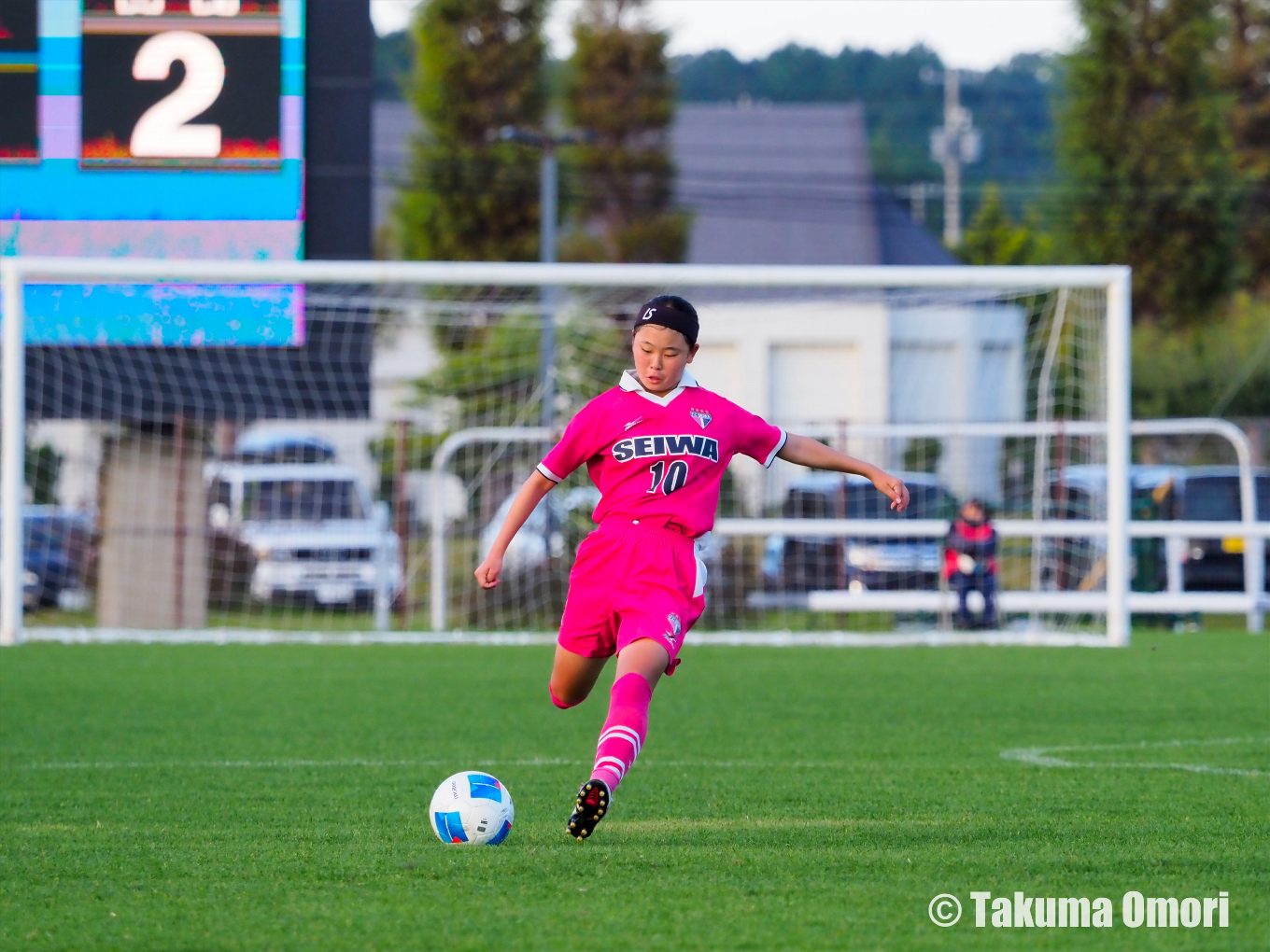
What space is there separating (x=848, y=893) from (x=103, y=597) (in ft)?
43.8

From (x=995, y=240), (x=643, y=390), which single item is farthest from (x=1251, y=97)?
(x=643, y=390)

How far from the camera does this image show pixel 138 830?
493 centimetres

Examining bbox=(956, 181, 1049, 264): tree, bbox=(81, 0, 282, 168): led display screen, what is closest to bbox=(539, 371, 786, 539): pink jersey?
bbox=(81, 0, 282, 168): led display screen

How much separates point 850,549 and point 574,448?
508 inches

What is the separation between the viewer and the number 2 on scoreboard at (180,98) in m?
11.0

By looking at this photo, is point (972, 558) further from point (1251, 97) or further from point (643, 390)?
point (1251, 97)

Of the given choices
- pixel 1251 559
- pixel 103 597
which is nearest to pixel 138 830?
pixel 103 597

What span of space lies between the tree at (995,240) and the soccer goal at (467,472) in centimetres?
2366

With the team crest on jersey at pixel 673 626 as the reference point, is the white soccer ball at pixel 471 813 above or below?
below

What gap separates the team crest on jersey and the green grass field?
0.56 m

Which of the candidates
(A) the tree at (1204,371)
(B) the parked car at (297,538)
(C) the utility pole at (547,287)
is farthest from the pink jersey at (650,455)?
(A) the tree at (1204,371)

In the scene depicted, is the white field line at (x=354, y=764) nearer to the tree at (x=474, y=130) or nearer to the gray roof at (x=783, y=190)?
the tree at (x=474, y=130)

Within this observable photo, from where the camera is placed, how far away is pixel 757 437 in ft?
16.9

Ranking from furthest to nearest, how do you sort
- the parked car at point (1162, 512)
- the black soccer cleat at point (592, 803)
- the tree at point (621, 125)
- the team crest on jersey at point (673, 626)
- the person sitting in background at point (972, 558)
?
the tree at point (621, 125) → the parked car at point (1162, 512) → the person sitting in background at point (972, 558) → the team crest on jersey at point (673, 626) → the black soccer cleat at point (592, 803)
